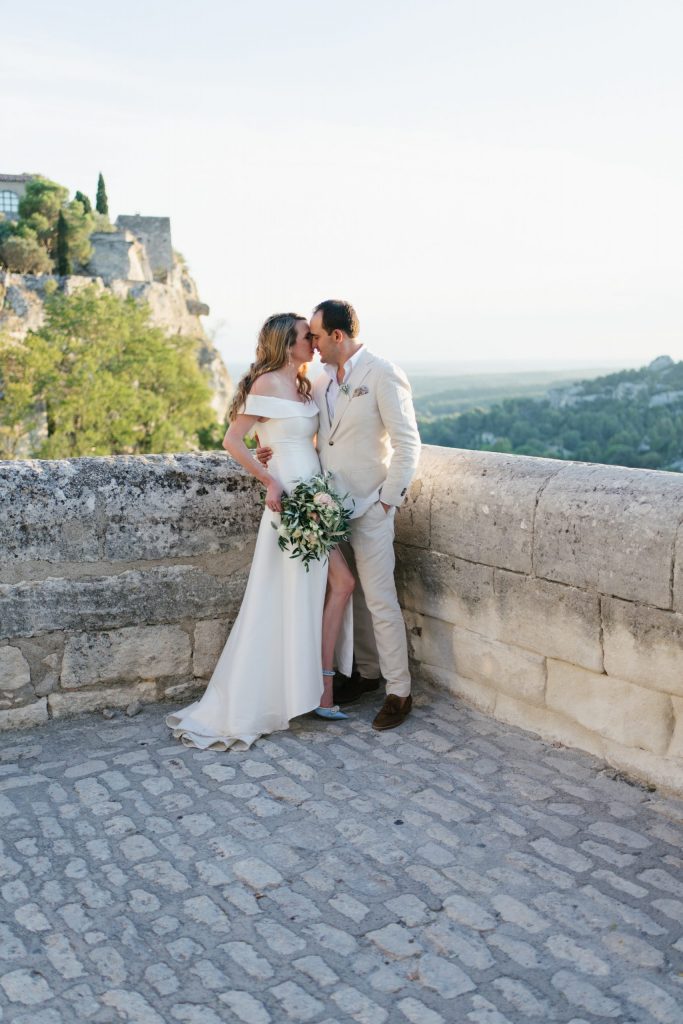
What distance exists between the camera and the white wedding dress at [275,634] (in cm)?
414

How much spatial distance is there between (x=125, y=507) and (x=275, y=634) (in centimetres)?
83

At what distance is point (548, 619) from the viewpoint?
12.7 ft

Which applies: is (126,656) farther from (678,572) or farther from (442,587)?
(678,572)

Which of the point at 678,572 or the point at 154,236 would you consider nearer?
the point at 678,572

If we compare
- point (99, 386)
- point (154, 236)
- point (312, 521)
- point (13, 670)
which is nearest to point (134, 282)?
point (154, 236)

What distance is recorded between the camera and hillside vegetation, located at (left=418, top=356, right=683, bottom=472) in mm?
22141

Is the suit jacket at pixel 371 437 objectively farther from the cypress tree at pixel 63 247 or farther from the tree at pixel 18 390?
the cypress tree at pixel 63 247

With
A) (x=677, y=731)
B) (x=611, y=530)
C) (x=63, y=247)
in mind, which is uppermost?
(x=63, y=247)

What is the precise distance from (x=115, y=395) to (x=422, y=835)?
134 ft

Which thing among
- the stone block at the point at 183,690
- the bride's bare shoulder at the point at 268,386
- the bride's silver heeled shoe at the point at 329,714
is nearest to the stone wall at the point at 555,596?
the bride's silver heeled shoe at the point at 329,714

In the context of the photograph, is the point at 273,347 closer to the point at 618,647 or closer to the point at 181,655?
the point at 181,655

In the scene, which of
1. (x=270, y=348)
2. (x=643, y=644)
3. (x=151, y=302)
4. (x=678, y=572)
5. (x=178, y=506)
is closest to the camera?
(x=678, y=572)

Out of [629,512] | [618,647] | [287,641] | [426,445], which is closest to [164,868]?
[287,641]

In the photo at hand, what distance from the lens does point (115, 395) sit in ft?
139
